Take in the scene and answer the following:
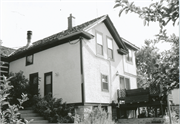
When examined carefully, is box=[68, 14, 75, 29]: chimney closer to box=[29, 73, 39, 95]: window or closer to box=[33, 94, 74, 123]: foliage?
box=[29, 73, 39, 95]: window

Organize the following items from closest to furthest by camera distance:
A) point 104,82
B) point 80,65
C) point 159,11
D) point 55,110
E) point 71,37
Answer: point 159,11, point 55,110, point 80,65, point 71,37, point 104,82

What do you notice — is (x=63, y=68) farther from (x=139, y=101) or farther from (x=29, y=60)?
(x=139, y=101)

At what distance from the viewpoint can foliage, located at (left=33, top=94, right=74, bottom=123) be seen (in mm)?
12133

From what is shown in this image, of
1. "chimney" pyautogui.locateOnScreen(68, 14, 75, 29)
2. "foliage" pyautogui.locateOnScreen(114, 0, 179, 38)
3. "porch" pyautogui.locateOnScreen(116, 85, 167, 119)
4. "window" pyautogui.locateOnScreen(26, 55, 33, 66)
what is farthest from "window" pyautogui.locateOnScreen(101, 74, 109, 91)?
"foliage" pyautogui.locateOnScreen(114, 0, 179, 38)

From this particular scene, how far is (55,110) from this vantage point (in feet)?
40.4

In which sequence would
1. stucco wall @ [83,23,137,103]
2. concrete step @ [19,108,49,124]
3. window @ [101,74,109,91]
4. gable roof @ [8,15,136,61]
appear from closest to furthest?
concrete step @ [19,108,49,124]
stucco wall @ [83,23,137,103]
gable roof @ [8,15,136,61]
window @ [101,74,109,91]

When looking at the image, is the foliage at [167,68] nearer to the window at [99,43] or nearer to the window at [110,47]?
the window at [99,43]

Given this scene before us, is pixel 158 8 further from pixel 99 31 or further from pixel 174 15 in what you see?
pixel 99 31

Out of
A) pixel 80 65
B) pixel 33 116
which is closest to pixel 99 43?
pixel 80 65

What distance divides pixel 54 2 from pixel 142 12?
4.22 meters

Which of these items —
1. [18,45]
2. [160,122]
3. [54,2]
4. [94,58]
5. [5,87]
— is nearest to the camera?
[5,87]

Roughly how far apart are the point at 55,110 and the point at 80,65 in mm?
3306

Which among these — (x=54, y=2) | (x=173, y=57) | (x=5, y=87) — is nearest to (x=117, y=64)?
(x=54, y=2)

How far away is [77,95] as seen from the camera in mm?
13180
